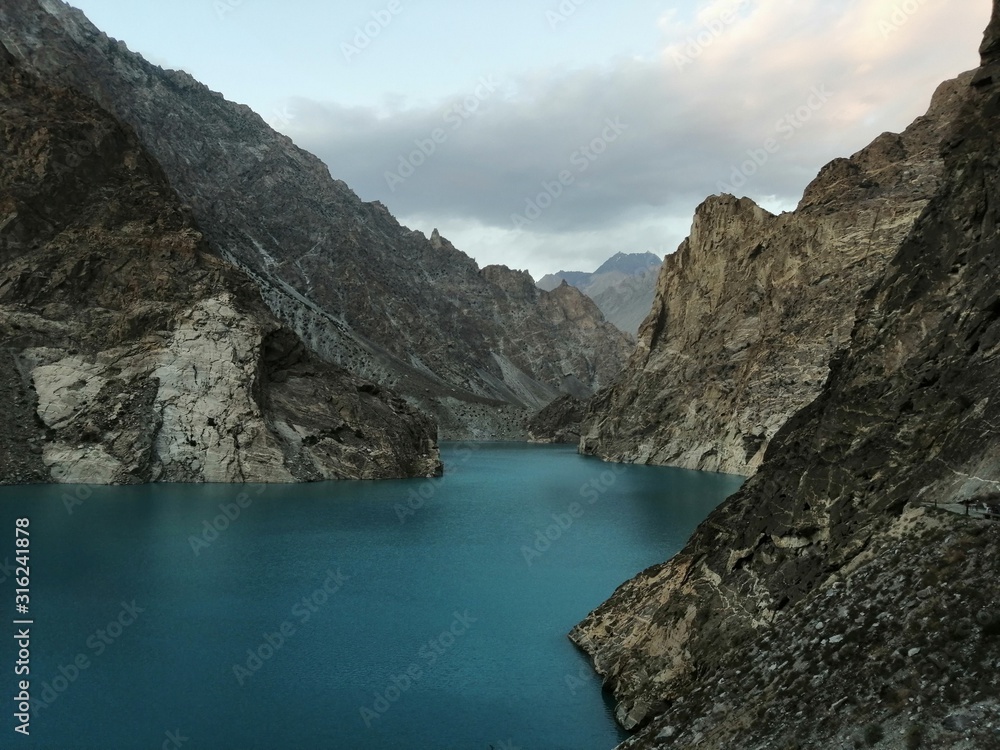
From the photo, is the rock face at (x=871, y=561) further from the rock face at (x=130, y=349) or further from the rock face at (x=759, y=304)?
the rock face at (x=759, y=304)

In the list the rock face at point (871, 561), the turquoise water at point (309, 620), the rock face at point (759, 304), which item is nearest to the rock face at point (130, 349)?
the turquoise water at point (309, 620)

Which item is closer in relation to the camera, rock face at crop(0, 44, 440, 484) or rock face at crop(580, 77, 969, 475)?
rock face at crop(0, 44, 440, 484)

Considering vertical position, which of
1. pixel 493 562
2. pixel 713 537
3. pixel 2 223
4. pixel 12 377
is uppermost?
pixel 2 223

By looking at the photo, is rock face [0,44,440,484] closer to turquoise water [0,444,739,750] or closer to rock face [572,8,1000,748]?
turquoise water [0,444,739,750]

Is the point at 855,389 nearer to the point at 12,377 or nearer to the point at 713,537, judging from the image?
the point at 713,537

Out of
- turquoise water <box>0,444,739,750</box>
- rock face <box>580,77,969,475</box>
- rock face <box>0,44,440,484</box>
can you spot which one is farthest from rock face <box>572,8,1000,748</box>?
rock face <box>580,77,969,475</box>

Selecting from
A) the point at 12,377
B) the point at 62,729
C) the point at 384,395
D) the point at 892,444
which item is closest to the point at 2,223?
the point at 12,377

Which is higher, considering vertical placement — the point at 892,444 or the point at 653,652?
the point at 892,444
